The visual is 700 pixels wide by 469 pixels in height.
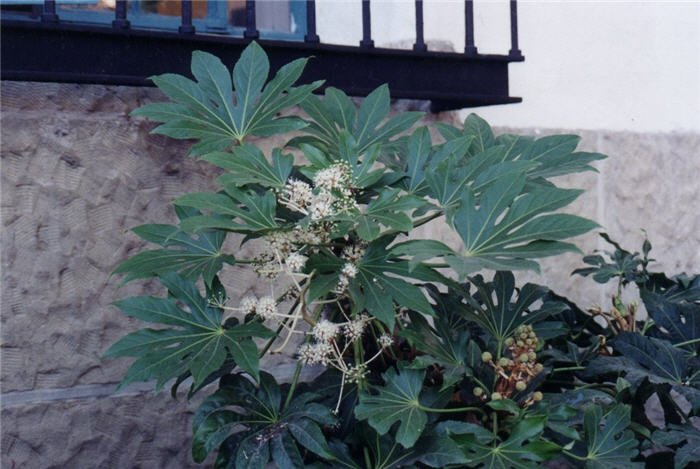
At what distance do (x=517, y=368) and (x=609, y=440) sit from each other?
18cm

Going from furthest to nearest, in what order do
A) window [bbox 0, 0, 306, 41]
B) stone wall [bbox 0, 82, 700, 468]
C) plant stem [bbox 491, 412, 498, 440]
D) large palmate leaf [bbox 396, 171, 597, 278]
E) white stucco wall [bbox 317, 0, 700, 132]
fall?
white stucco wall [bbox 317, 0, 700, 132] → window [bbox 0, 0, 306, 41] → stone wall [bbox 0, 82, 700, 468] → plant stem [bbox 491, 412, 498, 440] → large palmate leaf [bbox 396, 171, 597, 278]

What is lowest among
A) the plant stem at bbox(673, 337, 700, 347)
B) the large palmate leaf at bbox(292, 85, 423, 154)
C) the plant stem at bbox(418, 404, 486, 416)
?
the plant stem at bbox(418, 404, 486, 416)

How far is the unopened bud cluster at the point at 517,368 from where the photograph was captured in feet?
3.80

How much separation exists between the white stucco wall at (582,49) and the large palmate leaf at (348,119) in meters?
0.44

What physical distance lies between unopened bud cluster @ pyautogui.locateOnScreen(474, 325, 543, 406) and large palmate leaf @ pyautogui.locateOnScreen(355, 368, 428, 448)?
106 millimetres

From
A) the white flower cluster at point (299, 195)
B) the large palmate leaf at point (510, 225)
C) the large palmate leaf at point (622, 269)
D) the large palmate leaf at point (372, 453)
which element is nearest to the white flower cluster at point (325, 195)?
the white flower cluster at point (299, 195)

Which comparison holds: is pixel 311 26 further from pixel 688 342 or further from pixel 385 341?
pixel 688 342

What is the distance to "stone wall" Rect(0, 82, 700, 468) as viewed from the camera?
4.37 ft

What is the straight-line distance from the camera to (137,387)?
1.44 meters

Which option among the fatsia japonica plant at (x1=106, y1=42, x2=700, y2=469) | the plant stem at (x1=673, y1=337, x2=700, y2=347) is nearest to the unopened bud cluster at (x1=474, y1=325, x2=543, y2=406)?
the fatsia japonica plant at (x1=106, y1=42, x2=700, y2=469)

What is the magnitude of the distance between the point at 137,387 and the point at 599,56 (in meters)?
1.37

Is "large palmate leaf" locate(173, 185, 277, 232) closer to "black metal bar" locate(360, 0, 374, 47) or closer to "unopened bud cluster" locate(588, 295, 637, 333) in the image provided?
Result: "black metal bar" locate(360, 0, 374, 47)

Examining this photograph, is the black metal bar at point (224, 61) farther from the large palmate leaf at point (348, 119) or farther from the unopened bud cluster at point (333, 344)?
the unopened bud cluster at point (333, 344)

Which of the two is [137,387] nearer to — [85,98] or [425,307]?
[85,98]
